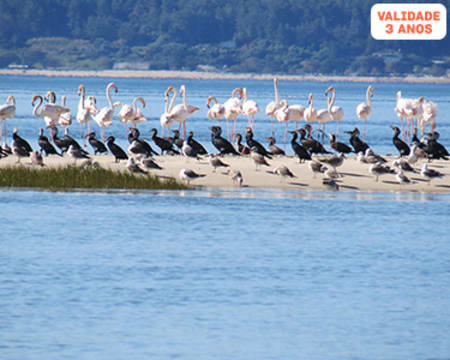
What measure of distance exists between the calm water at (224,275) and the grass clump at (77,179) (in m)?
0.41

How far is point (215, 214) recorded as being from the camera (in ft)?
79.5

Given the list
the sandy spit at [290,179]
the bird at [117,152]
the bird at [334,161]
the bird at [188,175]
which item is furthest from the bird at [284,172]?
the bird at [117,152]

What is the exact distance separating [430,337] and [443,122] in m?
58.5

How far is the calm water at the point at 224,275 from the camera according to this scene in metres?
13.6

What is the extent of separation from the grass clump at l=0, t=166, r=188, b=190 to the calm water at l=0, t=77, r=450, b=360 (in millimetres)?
415

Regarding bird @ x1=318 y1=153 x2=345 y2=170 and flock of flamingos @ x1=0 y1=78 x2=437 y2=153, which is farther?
flock of flamingos @ x1=0 y1=78 x2=437 y2=153

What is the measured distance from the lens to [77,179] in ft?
89.5

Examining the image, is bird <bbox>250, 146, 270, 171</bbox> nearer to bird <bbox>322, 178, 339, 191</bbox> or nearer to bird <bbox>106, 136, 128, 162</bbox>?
bird <bbox>322, 178, 339, 191</bbox>

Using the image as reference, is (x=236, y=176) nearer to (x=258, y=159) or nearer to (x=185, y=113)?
(x=258, y=159)

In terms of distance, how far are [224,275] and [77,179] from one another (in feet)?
34.2

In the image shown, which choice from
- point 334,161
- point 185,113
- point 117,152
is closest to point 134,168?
point 117,152

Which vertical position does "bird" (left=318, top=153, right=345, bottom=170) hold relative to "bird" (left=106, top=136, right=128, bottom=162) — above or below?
below

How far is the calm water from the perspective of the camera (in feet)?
44.5

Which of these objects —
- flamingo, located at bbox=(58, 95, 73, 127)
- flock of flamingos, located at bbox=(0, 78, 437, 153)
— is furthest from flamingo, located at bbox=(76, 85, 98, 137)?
flamingo, located at bbox=(58, 95, 73, 127)
